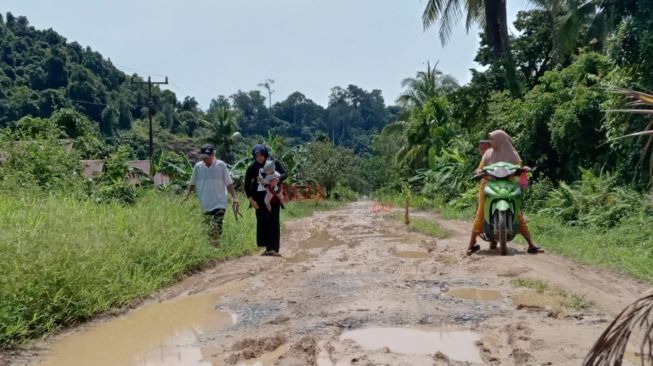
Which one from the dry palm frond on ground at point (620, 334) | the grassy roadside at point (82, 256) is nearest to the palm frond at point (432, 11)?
the grassy roadside at point (82, 256)

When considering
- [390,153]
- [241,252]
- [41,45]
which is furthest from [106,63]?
[241,252]

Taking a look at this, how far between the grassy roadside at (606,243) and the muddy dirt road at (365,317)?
0.35 meters

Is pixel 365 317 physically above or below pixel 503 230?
below

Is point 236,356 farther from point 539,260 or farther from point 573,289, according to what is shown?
point 539,260

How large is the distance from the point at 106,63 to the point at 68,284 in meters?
73.4

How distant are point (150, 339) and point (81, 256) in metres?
1.06

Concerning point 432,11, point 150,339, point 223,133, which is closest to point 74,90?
point 223,133

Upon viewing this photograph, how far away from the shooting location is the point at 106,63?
7162 centimetres

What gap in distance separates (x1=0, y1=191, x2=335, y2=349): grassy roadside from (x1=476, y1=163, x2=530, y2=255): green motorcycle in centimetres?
343

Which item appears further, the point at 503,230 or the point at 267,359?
the point at 503,230

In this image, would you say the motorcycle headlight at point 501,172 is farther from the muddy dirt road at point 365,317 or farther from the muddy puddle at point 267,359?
the muddy puddle at point 267,359

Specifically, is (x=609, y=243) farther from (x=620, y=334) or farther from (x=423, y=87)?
(x=423, y=87)

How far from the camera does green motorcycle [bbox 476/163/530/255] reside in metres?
7.08

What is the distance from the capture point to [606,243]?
795 centimetres
